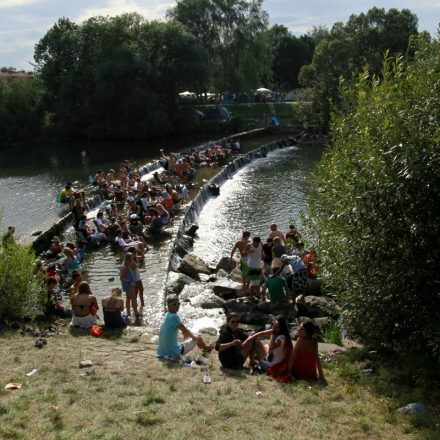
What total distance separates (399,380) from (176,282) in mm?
8415

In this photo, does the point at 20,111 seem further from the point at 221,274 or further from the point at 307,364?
the point at 307,364

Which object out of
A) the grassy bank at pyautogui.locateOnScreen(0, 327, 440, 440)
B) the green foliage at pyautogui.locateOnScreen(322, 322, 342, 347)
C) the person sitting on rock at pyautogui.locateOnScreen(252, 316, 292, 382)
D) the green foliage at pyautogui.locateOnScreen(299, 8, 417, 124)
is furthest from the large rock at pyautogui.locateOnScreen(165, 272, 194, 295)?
the green foliage at pyautogui.locateOnScreen(299, 8, 417, 124)

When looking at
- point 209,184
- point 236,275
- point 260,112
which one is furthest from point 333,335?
point 260,112

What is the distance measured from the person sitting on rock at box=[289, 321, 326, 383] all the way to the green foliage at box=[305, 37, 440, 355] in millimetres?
1362

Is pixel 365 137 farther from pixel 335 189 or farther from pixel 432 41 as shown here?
pixel 432 41

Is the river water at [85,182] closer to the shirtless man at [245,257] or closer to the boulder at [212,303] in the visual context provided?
the boulder at [212,303]

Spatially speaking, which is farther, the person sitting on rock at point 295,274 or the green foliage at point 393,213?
the person sitting on rock at point 295,274

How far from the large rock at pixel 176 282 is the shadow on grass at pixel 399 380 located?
255 inches

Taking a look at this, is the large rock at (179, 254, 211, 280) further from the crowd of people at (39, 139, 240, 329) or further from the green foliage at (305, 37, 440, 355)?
the green foliage at (305, 37, 440, 355)

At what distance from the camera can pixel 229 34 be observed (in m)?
60.5

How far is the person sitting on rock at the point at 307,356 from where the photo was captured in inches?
340

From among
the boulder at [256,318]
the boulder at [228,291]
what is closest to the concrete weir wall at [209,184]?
the boulder at [228,291]

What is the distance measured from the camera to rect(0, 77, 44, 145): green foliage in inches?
2330

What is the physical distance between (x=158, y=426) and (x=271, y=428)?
134cm
